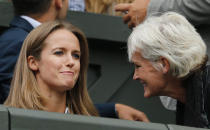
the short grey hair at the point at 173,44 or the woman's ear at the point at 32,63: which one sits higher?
the short grey hair at the point at 173,44

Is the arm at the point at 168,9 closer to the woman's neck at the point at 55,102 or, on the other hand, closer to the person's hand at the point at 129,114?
the person's hand at the point at 129,114

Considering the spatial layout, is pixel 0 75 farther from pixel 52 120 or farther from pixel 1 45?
pixel 52 120

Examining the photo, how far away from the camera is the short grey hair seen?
4.70 m

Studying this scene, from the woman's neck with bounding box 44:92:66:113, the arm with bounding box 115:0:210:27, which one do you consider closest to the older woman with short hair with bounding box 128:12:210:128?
the arm with bounding box 115:0:210:27

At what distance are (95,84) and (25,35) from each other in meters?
1.50

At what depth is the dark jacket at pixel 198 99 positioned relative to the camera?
15.1 ft

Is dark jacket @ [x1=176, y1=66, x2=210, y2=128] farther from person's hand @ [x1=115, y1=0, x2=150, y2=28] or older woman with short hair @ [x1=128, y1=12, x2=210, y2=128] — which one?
person's hand @ [x1=115, y1=0, x2=150, y2=28]

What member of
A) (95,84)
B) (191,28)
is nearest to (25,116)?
(191,28)

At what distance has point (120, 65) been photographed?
22.1 feet

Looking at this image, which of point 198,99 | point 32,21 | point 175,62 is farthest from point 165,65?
point 32,21

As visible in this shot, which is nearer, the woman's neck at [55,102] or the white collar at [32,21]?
the woman's neck at [55,102]

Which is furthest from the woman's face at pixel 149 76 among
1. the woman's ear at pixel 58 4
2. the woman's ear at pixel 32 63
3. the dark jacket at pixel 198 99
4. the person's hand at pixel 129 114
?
the woman's ear at pixel 58 4

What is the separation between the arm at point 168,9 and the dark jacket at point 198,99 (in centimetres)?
43

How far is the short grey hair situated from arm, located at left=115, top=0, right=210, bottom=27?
8.4 inches
